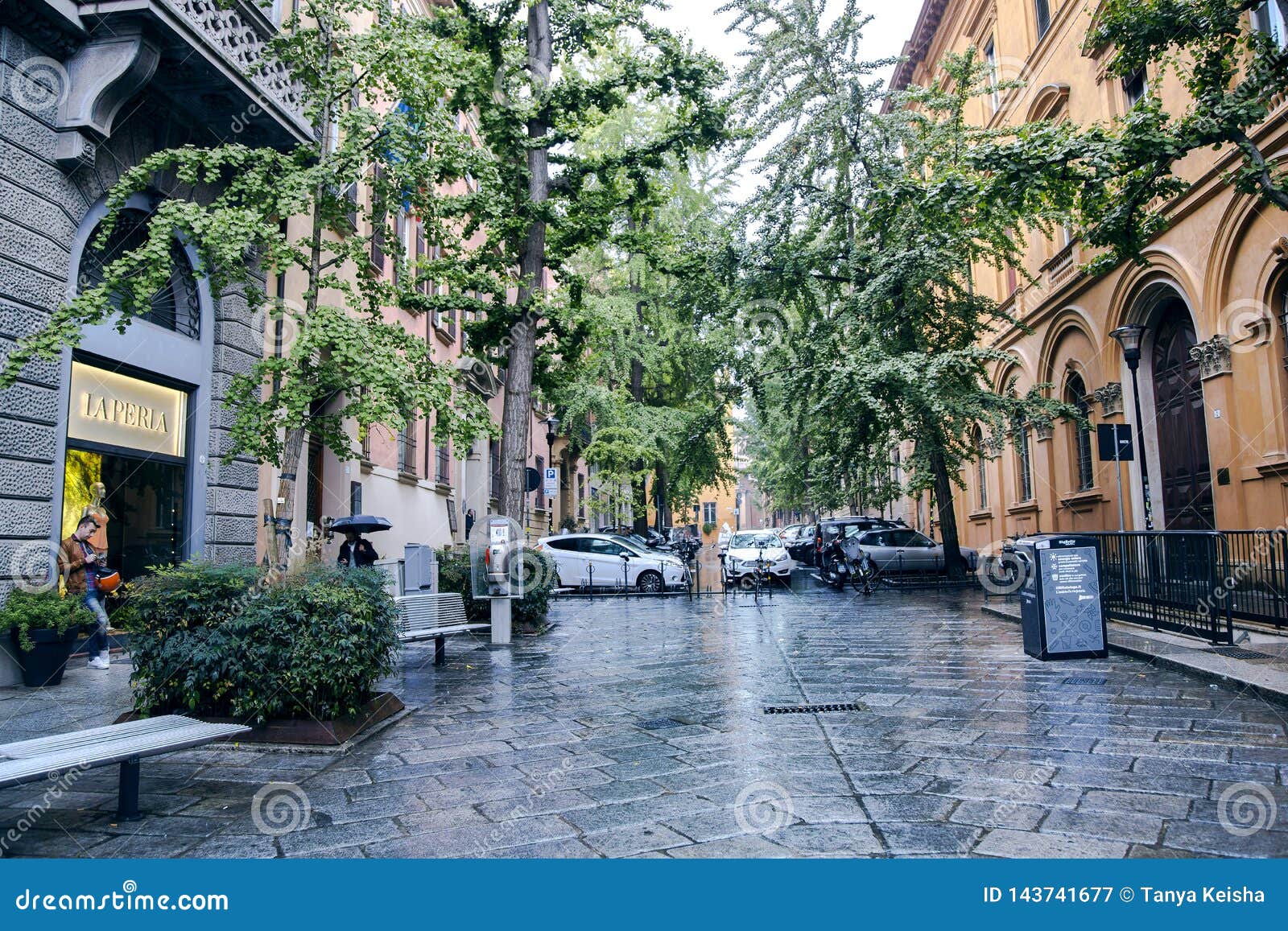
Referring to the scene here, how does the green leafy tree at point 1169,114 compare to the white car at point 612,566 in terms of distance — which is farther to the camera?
the white car at point 612,566

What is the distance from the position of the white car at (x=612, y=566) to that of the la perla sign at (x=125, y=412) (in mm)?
10293

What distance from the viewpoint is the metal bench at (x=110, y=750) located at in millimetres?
3613

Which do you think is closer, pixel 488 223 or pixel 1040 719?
pixel 1040 719

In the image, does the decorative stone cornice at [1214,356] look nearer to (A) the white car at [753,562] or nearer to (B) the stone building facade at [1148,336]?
(B) the stone building facade at [1148,336]

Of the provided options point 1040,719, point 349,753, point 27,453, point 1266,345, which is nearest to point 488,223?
point 27,453

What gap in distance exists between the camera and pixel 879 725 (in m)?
5.86

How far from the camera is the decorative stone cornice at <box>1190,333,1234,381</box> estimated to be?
13312 millimetres

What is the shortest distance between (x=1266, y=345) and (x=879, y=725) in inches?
413

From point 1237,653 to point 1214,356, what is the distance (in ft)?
23.7

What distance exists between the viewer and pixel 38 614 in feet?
24.2

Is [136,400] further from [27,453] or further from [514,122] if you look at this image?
[514,122]

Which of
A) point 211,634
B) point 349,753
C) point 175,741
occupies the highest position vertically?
point 211,634

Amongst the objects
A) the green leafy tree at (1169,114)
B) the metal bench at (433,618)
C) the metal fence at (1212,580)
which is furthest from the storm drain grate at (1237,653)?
the metal bench at (433,618)

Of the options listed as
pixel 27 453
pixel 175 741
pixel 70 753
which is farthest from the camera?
pixel 27 453
